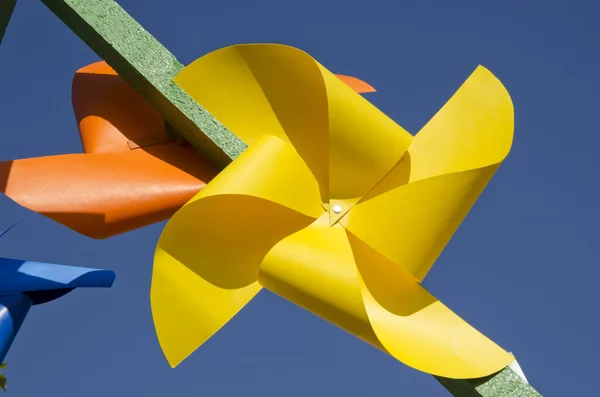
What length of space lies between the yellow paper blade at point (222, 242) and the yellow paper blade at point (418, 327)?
0.32m

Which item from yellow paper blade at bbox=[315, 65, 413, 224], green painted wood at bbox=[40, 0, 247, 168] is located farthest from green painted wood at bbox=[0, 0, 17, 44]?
yellow paper blade at bbox=[315, 65, 413, 224]

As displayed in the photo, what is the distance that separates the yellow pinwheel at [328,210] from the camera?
14.3 feet

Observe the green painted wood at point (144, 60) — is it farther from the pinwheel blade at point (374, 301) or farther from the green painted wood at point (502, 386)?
the green painted wood at point (502, 386)

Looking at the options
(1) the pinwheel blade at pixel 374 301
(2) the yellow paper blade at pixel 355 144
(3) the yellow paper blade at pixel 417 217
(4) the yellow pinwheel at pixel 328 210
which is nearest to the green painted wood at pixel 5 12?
(4) the yellow pinwheel at pixel 328 210

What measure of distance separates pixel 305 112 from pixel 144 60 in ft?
2.19

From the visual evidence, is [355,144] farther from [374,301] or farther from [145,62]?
[145,62]

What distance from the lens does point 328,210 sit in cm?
466

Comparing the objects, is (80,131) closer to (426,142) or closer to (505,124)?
(426,142)

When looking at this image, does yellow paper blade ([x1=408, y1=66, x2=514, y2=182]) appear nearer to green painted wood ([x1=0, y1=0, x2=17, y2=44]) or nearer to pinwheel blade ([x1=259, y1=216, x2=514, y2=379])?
pinwheel blade ([x1=259, y1=216, x2=514, y2=379])

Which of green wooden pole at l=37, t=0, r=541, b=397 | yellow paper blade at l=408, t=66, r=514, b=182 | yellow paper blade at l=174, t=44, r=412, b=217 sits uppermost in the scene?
yellow paper blade at l=408, t=66, r=514, b=182

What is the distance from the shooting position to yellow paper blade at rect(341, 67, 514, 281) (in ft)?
14.8

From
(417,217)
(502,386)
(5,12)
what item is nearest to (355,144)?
(417,217)

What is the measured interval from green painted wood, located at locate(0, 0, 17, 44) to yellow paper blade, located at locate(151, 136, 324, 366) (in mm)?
1097

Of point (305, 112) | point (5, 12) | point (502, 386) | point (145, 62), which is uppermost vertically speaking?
point (305, 112)
